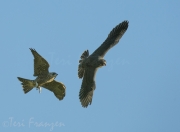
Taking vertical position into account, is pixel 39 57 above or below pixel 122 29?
below

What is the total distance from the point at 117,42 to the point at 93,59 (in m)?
1.26

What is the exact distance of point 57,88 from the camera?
16.5 m

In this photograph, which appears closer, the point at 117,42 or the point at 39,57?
the point at 39,57

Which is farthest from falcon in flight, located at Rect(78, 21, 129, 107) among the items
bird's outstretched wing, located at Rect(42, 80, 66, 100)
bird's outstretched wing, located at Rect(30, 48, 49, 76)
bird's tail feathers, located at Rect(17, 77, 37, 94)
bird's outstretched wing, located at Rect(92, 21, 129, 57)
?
bird's tail feathers, located at Rect(17, 77, 37, 94)

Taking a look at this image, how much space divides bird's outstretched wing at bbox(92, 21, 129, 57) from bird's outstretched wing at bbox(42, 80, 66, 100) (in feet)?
5.40

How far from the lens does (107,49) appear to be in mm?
16031

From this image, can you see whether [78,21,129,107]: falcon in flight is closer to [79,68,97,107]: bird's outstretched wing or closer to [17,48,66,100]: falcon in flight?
[79,68,97,107]: bird's outstretched wing

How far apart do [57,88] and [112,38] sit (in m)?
2.45

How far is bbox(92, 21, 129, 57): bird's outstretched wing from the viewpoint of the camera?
52.3ft

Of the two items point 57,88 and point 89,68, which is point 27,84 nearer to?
point 57,88

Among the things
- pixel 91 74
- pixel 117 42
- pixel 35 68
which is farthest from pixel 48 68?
pixel 117 42

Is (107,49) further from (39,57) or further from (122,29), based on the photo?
(39,57)

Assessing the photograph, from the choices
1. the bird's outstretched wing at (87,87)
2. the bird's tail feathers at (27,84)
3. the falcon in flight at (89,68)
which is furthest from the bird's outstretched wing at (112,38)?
the bird's tail feathers at (27,84)

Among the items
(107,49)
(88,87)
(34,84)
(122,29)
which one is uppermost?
(122,29)
